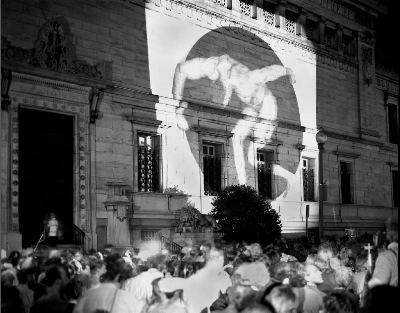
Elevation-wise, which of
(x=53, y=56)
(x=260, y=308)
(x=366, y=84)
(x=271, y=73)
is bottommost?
(x=260, y=308)

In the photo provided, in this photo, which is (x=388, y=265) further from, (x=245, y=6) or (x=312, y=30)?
(x=312, y=30)

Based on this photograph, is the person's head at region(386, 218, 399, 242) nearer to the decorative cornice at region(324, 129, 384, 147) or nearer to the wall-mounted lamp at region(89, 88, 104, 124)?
the wall-mounted lamp at region(89, 88, 104, 124)

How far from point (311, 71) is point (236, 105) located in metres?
6.96

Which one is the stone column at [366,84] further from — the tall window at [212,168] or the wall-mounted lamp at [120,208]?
the wall-mounted lamp at [120,208]

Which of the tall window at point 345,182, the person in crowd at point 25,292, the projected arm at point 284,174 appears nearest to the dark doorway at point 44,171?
the projected arm at point 284,174

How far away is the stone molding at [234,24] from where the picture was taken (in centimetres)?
2597

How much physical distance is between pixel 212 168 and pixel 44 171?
8.31m

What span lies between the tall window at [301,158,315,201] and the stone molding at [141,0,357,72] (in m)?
5.73

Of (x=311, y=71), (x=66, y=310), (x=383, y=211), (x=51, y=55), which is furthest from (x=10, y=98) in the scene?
(x=383, y=211)

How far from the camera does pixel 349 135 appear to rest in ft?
118

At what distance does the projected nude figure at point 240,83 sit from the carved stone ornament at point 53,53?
16.1 feet

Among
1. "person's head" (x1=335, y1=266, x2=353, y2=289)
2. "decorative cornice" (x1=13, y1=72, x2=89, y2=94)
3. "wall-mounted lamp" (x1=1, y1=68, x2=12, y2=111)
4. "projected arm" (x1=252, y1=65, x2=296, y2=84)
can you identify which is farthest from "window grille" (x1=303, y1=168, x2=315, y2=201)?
"person's head" (x1=335, y1=266, x2=353, y2=289)

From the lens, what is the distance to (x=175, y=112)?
25.8 metres

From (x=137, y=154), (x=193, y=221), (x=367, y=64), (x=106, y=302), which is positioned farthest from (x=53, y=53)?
(x=367, y=64)
